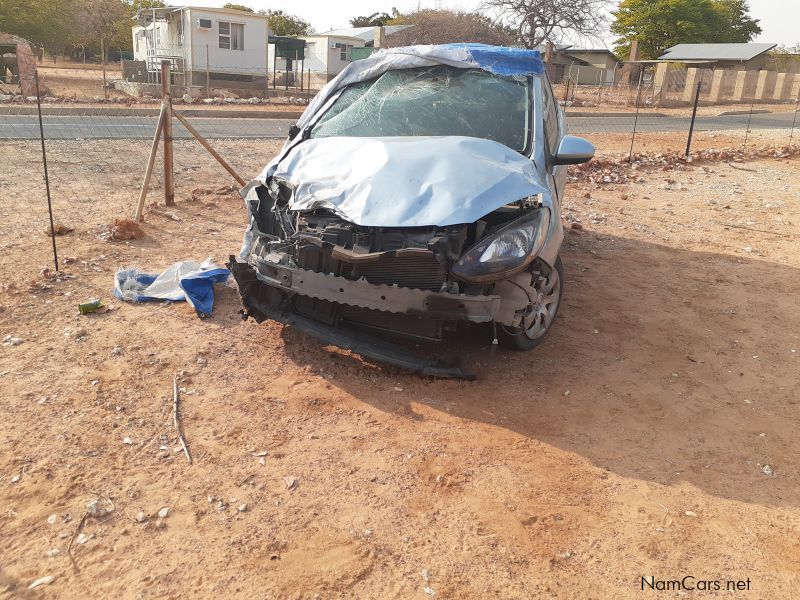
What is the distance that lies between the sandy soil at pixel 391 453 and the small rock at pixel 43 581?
0.02 metres

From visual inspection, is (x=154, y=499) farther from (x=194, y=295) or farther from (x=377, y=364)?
(x=194, y=295)

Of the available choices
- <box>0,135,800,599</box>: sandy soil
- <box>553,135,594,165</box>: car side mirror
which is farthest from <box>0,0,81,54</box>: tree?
<box>553,135,594,165</box>: car side mirror

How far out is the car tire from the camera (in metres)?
4.32

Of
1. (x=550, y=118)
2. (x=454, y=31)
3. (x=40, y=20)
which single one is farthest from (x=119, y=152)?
(x=454, y=31)

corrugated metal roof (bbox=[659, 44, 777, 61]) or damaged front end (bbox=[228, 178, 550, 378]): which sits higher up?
corrugated metal roof (bbox=[659, 44, 777, 61])

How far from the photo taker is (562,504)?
10.3 feet

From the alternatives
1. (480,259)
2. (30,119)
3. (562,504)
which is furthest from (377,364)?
(30,119)

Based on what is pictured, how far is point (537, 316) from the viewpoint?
4547mm

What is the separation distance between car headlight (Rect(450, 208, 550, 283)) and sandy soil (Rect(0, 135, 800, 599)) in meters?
0.84

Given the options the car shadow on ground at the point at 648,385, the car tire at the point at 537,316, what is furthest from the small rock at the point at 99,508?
the car tire at the point at 537,316

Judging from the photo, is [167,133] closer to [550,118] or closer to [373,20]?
[550,118]

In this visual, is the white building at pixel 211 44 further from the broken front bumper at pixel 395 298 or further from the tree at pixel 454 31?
the broken front bumper at pixel 395 298

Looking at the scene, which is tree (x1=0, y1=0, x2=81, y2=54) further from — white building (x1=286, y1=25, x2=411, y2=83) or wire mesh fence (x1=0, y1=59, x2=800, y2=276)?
wire mesh fence (x1=0, y1=59, x2=800, y2=276)

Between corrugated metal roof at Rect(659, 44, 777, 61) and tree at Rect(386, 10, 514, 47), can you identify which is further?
corrugated metal roof at Rect(659, 44, 777, 61)
